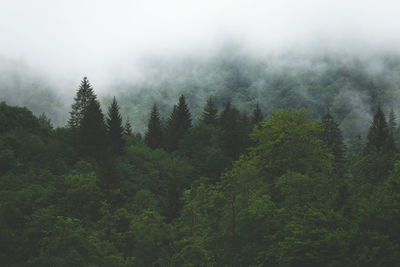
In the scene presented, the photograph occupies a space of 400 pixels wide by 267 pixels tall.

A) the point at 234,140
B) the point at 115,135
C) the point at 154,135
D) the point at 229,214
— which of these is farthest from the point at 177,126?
the point at 229,214

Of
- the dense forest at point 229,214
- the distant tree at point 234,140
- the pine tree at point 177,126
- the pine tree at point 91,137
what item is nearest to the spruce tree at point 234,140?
the distant tree at point 234,140

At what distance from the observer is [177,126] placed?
82.4 metres

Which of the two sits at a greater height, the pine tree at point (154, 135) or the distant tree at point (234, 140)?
the pine tree at point (154, 135)

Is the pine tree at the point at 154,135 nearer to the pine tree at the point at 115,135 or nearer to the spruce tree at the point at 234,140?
the pine tree at the point at 115,135

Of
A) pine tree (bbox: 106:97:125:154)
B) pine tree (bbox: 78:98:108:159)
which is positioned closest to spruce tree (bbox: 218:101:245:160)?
pine tree (bbox: 106:97:125:154)

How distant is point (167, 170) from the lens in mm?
67625

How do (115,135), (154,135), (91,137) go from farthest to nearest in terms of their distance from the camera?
(154,135) → (115,135) → (91,137)

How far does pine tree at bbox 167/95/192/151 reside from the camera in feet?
268

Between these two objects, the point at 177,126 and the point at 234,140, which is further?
the point at 177,126

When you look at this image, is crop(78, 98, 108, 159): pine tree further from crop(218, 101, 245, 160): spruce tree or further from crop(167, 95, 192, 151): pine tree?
crop(167, 95, 192, 151): pine tree

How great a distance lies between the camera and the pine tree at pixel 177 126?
81625 millimetres

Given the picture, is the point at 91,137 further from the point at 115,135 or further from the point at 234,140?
the point at 234,140

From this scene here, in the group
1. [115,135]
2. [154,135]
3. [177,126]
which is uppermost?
[177,126]

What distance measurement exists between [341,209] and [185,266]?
32.0ft
